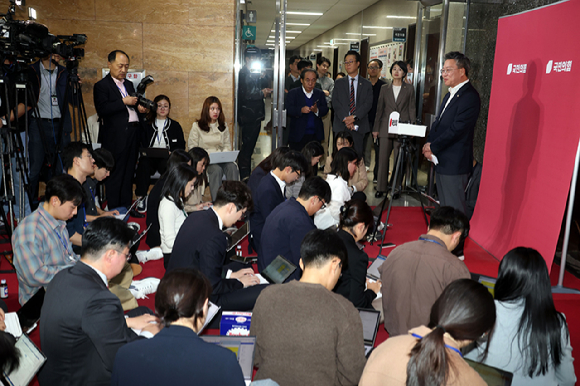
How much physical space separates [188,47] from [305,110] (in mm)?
1818

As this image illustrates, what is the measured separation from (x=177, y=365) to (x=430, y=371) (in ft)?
2.36

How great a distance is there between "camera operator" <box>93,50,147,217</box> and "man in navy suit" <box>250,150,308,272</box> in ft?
7.75

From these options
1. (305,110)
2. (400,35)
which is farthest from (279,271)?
(400,35)

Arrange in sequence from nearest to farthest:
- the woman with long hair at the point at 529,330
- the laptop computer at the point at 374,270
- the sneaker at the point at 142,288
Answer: the woman with long hair at the point at 529,330, the laptop computer at the point at 374,270, the sneaker at the point at 142,288

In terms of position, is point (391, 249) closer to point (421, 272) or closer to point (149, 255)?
point (149, 255)

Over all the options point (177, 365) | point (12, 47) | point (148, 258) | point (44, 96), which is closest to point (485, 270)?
point (148, 258)

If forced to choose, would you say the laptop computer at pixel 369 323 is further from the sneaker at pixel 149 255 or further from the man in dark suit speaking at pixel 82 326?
the sneaker at pixel 149 255

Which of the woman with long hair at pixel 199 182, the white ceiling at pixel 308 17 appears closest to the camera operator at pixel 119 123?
the woman with long hair at pixel 199 182

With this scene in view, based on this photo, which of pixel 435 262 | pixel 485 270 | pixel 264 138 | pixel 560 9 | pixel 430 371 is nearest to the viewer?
pixel 430 371

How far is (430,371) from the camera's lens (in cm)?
133

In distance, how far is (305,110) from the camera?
22.2 feet

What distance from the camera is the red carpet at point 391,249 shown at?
331 cm

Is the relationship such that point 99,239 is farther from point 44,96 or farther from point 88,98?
point 88,98

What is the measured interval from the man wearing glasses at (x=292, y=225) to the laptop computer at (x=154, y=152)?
2906mm
